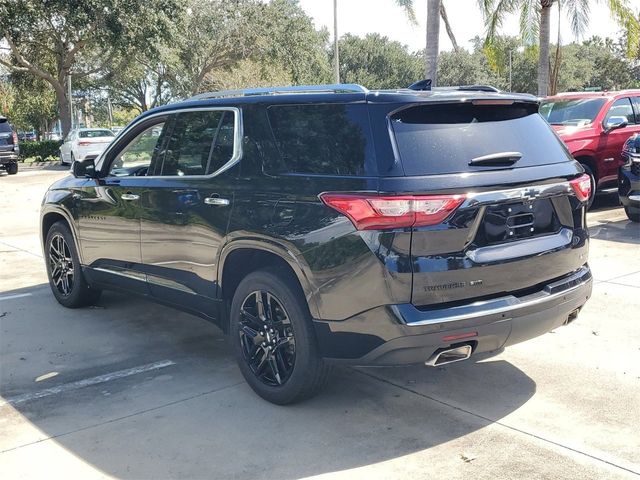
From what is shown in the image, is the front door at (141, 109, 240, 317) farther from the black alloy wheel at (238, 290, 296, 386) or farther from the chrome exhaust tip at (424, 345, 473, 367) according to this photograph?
the chrome exhaust tip at (424, 345, 473, 367)

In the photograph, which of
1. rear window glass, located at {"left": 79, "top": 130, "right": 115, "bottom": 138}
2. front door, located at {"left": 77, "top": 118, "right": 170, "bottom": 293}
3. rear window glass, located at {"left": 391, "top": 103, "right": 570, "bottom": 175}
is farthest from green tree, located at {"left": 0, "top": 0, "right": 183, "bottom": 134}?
rear window glass, located at {"left": 391, "top": 103, "right": 570, "bottom": 175}

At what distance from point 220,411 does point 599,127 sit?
8939mm

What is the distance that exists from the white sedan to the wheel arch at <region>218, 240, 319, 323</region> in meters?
21.4

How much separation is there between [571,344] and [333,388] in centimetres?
193

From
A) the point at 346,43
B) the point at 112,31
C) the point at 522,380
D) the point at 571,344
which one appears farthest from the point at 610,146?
the point at 346,43

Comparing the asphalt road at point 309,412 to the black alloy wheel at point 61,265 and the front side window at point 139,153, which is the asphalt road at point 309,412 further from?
the front side window at point 139,153

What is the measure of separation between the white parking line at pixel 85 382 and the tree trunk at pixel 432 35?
40.7 feet

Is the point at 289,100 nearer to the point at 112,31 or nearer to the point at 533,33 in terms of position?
the point at 533,33

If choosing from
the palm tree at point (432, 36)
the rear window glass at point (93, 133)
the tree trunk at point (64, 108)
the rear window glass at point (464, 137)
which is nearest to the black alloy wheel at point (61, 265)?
the rear window glass at point (464, 137)

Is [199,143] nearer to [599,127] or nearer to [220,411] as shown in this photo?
[220,411]

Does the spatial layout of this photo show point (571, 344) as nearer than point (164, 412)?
No

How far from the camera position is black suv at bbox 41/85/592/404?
3.42 m

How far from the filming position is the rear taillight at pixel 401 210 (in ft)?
11.1

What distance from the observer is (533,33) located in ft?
71.2
